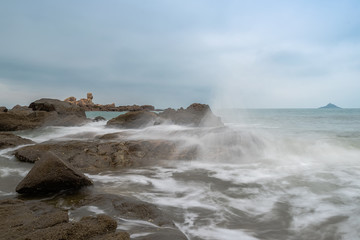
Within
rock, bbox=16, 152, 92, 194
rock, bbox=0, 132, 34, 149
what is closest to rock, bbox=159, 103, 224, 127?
rock, bbox=0, 132, 34, 149

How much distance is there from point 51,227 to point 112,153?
3.96m

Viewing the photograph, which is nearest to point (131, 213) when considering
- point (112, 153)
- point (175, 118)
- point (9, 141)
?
point (112, 153)

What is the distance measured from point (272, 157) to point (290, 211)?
363cm

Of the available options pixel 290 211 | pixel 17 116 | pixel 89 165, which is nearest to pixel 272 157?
pixel 290 211

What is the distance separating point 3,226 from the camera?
6.79 ft

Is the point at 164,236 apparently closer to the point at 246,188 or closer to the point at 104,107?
the point at 246,188

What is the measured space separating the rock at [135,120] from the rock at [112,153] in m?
6.26

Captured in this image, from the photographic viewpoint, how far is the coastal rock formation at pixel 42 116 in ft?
43.8

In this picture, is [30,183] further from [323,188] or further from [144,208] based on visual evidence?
[323,188]

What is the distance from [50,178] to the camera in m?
3.35

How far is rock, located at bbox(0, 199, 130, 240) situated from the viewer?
1880mm

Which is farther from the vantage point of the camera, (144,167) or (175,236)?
(144,167)

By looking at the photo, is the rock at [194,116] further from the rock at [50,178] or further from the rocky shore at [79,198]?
the rock at [50,178]

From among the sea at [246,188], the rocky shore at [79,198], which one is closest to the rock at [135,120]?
the rocky shore at [79,198]
